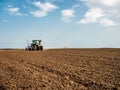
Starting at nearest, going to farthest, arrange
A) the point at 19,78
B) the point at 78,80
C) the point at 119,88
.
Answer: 1. the point at 119,88
2. the point at 78,80
3. the point at 19,78

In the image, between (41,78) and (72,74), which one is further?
(72,74)

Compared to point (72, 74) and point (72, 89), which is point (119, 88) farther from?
point (72, 74)

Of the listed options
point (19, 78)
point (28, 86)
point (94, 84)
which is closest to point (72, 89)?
point (94, 84)

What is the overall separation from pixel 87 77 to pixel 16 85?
3.60 metres

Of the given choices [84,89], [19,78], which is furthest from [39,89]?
[19,78]

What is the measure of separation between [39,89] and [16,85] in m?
1.50

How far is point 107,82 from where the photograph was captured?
13.1m

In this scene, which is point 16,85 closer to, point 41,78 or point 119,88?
point 41,78

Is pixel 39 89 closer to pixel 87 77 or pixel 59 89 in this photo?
pixel 59 89

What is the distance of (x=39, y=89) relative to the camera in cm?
1209

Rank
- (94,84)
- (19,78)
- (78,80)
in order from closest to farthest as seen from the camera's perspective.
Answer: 1. (94,84)
2. (78,80)
3. (19,78)

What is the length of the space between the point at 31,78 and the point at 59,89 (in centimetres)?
299

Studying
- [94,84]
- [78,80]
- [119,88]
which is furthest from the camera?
[78,80]

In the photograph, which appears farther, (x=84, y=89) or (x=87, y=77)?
(x=87, y=77)
